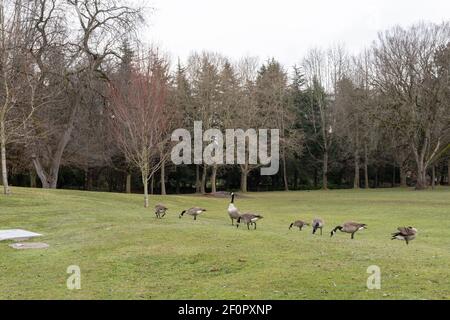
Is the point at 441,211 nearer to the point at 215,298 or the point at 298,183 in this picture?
the point at 215,298

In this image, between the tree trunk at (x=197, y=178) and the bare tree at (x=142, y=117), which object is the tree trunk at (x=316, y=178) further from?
the bare tree at (x=142, y=117)

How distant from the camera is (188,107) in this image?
55406 mm

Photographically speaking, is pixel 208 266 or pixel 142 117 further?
pixel 142 117

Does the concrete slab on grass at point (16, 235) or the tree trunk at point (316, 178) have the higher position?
the tree trunk at point (316, 178)

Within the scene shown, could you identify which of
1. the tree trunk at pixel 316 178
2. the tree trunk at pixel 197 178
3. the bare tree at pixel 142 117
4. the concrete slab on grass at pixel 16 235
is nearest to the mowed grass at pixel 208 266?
the concrete slab on grass at pixel 16 235

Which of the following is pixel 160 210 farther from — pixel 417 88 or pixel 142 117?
pixel 417 88

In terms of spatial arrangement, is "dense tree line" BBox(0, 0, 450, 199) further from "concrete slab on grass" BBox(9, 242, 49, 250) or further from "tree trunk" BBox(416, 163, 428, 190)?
"concrete slab on grass" BBox(9, 242, 49, 250)

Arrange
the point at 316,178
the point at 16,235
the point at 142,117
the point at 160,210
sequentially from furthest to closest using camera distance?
the point at 316,178 < the point at 142,117 < the point at 160,210 < the point at 16,235

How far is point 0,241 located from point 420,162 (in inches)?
2046

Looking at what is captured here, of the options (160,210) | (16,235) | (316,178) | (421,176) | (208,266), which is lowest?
(208,266)

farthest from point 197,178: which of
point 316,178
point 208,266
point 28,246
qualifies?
point 208,266

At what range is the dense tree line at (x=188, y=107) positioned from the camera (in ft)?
97.0

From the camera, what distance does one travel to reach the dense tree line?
97.0ft
